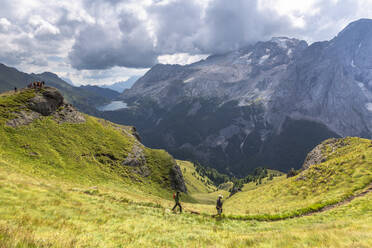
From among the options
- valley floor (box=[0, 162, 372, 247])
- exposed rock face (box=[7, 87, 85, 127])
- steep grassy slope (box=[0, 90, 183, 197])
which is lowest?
valley floor (box=[0, 162, 372, 247])

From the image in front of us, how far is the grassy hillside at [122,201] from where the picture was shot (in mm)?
12742

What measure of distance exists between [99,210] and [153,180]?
61841mm

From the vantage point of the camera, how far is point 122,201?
29844 mm

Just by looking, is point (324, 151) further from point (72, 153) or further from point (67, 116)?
point (67, 116)

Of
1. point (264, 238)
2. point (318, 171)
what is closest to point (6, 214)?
point (264, 238)

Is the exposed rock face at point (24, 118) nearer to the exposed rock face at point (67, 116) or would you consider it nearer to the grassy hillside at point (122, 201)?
the grassy hillside at point (122, 201)

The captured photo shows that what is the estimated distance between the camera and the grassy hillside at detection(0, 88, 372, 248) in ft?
41.8

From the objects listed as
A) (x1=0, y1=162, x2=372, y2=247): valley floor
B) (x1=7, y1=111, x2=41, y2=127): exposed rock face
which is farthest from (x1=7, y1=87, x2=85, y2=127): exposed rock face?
(x1=0, y1=162, x2=372, y2=247): valley floor

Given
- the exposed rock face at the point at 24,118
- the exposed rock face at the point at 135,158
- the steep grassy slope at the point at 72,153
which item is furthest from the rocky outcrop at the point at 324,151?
the exposed rock face at the point at 24,118

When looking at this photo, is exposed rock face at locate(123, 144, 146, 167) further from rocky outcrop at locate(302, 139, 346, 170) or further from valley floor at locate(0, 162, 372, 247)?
rocky outcrop at locate(302, 139, 346, 170)

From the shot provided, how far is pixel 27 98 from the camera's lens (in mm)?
66625

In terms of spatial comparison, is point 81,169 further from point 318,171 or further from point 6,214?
point 318,171

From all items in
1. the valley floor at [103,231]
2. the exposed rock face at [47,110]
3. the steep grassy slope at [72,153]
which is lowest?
the valley floor at [103,231]

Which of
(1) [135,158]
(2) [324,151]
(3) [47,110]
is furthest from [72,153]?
(2) [324,151]
